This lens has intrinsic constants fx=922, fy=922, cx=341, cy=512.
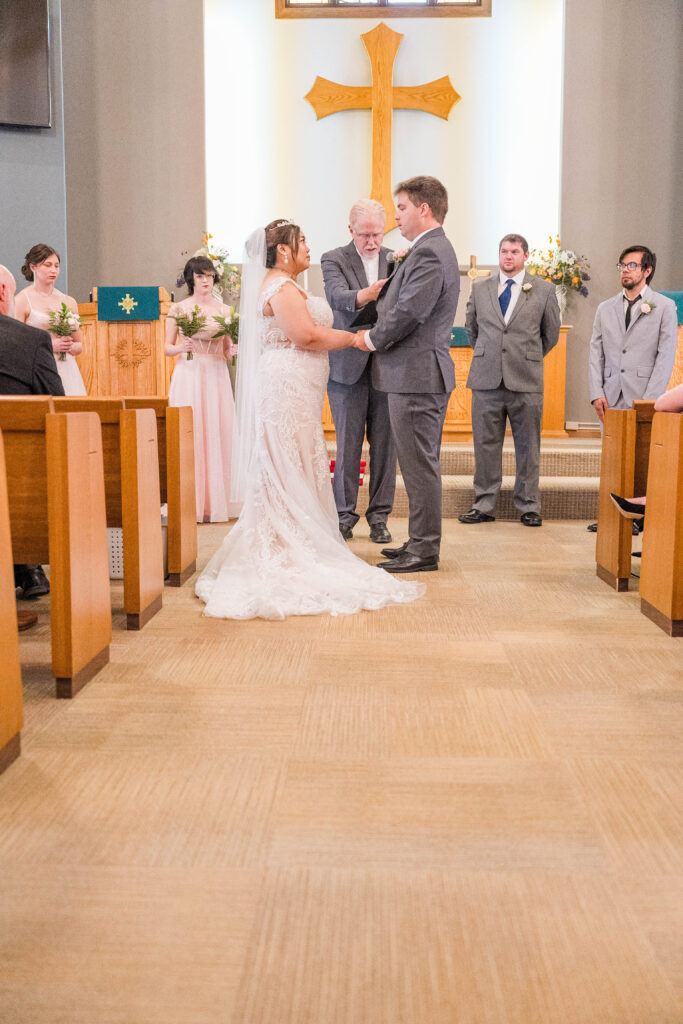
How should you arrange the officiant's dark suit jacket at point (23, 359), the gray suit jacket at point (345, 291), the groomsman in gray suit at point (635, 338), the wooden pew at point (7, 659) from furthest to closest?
the groomsman in gray suit at point (635, 338)
the gray suit jacket at point (345, 291)
the officiant's dark suit jacket at point (23, 359)
the wooden pew at point (7, 659)

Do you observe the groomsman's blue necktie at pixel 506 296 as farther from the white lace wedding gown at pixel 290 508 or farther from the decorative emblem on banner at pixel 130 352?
the decorative emblem on banner at pixel 130 352

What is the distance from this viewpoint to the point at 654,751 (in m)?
2.24

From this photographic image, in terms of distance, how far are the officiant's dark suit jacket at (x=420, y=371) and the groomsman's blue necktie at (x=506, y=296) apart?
185 centimetres

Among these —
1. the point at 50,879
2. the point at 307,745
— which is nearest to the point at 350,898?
the point at 50,879

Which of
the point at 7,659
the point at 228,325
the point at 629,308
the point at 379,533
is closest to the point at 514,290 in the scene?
the point at 629,308

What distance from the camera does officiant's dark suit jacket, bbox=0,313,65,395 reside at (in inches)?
137

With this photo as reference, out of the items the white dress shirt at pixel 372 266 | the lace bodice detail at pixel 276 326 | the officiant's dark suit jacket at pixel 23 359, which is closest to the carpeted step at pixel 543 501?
the white dress shirt at pixel 372 266

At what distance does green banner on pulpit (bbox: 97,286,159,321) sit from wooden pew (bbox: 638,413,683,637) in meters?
4.57

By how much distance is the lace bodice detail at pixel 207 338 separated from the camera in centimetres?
608

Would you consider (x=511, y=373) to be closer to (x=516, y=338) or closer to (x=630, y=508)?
(x=516, y=338)

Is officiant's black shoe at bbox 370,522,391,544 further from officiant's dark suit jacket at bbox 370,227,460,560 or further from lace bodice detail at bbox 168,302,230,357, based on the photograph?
lace bodice detail at bbox 168,302,230,357

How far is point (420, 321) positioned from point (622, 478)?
1169mm

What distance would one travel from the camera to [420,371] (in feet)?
14.2

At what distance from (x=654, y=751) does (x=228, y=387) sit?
14.6 feet
